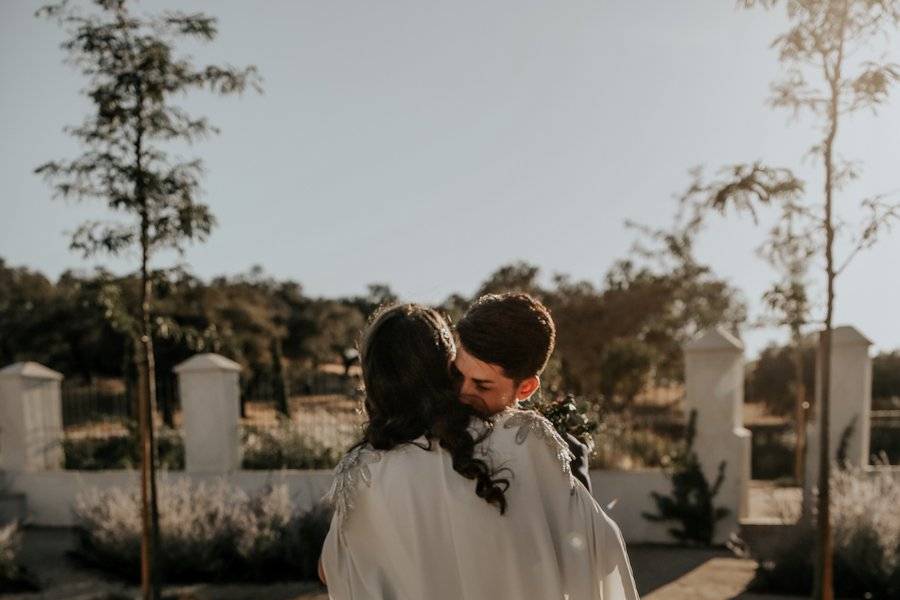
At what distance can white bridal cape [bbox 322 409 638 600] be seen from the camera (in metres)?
2.17

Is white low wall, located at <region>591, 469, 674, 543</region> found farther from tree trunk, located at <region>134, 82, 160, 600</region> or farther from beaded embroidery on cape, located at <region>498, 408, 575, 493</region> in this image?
beaded embroidery on cape, located at <region>498, 408, 575, 493</region>

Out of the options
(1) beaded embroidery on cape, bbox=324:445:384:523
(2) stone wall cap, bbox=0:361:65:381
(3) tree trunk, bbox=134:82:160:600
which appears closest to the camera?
(1) beaded embroidery on cape, bbox=324:445:384:523

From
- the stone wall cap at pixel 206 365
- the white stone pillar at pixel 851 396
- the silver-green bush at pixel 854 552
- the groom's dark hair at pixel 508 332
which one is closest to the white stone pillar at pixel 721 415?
the white stone pillar at pixel 851 396

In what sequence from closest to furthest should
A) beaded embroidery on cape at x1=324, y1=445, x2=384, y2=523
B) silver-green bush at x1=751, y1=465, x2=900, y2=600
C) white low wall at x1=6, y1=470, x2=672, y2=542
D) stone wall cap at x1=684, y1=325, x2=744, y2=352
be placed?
beaded embroidery on cape at x1=324, y1=445, x2=384, y2=523
silver-green bush at x1=751, y1=465, x2=900, y2=600
stone wall cap at x1=684, y1=325, x2=744, y2=352
white low wall at x1=6, y1=470, x2=672, y2=542

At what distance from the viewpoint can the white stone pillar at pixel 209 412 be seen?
966 centimetres

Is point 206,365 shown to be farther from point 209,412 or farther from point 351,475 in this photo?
point 351,475

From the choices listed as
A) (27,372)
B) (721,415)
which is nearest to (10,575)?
(27,372)

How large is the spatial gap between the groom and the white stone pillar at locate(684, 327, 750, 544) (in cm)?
696

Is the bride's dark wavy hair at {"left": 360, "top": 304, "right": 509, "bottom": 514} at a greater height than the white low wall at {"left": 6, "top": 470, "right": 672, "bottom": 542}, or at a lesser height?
greater

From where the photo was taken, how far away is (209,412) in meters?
9.67

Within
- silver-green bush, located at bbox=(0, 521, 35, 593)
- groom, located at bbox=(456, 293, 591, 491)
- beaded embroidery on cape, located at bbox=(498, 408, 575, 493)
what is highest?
groom, located at bbox=(456, 293, 591, 491)

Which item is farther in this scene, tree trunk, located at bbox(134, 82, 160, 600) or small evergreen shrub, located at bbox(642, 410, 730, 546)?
small evergreen shrub, located at bbox(642, 410, 730, 546)

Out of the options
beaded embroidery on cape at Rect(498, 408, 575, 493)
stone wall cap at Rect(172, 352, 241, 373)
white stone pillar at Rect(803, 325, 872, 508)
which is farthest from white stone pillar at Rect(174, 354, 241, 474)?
beaded embroidery on cape at Rect(498, 408, 575, 493)

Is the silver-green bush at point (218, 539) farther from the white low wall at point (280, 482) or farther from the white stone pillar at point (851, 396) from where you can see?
the white stone pillar at point (851, 396)
